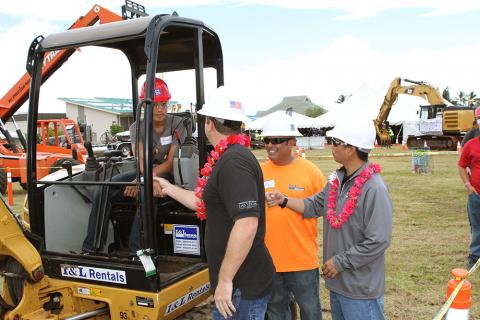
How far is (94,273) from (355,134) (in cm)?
188

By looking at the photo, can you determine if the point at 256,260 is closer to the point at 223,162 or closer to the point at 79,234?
the point at 223,162

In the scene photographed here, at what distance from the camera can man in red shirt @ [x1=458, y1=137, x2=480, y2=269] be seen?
5196mm

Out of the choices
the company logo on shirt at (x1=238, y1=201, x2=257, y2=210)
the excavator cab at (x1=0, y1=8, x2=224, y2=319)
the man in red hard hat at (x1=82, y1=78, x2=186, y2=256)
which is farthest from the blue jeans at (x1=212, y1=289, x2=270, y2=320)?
the man in red hard hat at (x1=82, y1=78, x2=186, y2=256)

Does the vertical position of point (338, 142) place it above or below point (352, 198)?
above

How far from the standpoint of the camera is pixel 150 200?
282cm

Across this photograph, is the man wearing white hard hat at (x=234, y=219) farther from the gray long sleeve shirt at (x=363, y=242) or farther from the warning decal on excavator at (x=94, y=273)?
the warning decal on excavator at (x=94, y=273)

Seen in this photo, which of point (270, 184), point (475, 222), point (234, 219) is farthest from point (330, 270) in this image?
point (475, 222)

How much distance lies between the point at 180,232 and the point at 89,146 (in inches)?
36.4

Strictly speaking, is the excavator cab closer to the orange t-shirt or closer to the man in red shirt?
the orange t-shirt

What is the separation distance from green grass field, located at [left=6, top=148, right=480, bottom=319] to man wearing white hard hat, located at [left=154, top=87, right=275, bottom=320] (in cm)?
234

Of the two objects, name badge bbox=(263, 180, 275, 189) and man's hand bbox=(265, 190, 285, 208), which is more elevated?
name badge bbox=(263, 180, 275, 189)

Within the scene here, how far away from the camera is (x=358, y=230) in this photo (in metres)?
2.68

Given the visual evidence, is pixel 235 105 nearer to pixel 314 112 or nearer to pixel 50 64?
pixel 50 64

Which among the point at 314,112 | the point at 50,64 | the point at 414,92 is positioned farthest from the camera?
the point at 314,112
